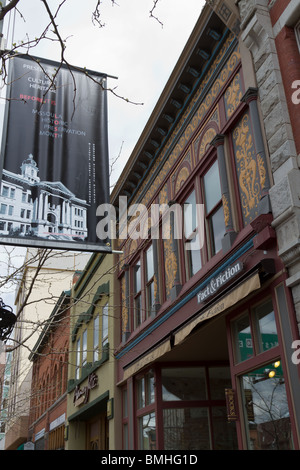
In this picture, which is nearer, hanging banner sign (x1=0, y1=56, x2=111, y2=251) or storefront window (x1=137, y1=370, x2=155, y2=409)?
hanging banner sign (x1=0, y1=56, x2=111, y2=251)

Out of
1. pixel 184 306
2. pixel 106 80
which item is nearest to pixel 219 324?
pixel 184 306

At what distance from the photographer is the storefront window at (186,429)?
40.7 ft

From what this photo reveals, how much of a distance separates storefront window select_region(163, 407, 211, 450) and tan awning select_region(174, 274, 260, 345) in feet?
8.87

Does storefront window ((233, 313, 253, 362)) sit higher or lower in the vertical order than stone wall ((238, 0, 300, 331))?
lower

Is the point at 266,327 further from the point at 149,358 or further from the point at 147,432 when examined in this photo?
the point at 147,432

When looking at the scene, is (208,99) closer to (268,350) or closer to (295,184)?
(295,184)

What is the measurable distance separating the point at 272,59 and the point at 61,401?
67.4 ft

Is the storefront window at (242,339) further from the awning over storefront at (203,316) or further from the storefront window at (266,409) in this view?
the awning over storefront at (203,316)

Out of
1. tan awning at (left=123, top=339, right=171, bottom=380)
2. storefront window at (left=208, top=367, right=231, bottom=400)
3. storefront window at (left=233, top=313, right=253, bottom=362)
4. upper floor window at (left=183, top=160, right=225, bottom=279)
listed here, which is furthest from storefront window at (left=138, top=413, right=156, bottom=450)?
storefront window at (left=233, top=313, right=253, bottom=362)

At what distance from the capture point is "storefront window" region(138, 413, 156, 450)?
1298cm

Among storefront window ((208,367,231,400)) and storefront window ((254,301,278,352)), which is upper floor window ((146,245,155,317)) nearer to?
storefront window ((208,367,231,400))

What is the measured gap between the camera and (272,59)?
8.61 meters

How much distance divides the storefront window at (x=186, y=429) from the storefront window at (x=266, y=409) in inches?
169
